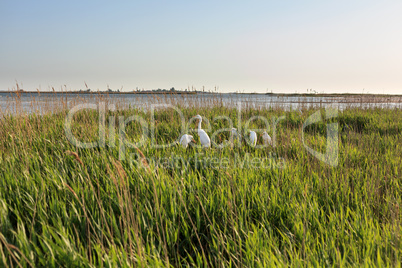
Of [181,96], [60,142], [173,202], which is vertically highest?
[181,96]

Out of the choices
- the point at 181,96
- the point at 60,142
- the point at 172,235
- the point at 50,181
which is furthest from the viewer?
the point at 181,96

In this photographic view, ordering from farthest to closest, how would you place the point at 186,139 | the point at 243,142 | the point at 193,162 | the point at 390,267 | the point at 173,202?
the point at 243,142, the point at 186,139, the point at 193,162, the point at 173,202, the point at 390,267

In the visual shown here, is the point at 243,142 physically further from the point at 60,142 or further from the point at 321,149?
the point at 60,142

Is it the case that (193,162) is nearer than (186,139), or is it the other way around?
(193,162)

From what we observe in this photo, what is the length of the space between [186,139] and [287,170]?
4.93 feet

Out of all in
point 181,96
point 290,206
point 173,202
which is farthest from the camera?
point 181,96

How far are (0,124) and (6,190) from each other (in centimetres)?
A: 333

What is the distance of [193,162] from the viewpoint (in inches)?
121

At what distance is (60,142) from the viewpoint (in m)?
3.39

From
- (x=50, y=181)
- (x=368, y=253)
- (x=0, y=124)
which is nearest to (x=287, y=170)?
(x=368, y=253)

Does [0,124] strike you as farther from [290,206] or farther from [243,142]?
[290,206]

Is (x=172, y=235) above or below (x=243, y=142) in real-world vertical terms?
below

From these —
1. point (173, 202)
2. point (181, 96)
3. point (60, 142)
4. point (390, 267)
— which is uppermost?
point (181, 96)

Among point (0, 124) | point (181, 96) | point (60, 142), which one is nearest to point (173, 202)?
point (60, 142)
